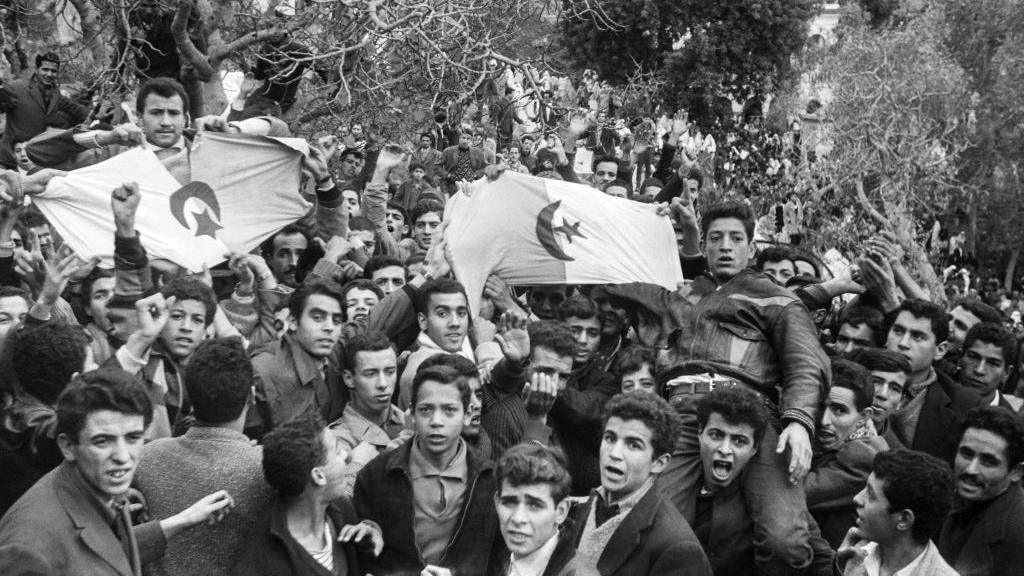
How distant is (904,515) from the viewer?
5.16 m

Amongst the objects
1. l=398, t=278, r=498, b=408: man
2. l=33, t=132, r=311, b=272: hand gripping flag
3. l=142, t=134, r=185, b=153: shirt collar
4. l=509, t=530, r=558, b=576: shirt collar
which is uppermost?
l=142, t=134, r=185, b=153: shirt collar

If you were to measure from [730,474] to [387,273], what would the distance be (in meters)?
3.10

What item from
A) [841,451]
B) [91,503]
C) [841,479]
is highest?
[91,503]

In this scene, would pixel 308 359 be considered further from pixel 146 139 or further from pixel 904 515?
pixel 904 515

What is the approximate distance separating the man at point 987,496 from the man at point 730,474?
0.65 metres

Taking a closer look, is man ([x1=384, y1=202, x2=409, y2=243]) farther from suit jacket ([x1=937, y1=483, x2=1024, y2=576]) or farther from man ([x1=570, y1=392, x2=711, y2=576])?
suit jacket ([x1=937, y1=483, x2=1024, y2=576])

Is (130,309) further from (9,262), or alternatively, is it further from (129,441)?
(129,441)

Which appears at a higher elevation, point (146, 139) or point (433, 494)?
point (146, 139)

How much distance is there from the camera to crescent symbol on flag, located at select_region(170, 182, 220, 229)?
24.8 ft

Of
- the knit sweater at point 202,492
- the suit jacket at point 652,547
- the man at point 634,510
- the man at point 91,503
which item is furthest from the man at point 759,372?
the man at point 91,503

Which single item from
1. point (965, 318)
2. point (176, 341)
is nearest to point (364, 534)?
point (176, 341)

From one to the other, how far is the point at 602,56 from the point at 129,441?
102 feet

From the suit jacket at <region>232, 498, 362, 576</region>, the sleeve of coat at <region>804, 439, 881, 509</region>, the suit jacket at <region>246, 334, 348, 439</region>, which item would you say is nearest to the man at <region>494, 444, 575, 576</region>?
the suit jacket at <region>232, 498, 362, 576</region>

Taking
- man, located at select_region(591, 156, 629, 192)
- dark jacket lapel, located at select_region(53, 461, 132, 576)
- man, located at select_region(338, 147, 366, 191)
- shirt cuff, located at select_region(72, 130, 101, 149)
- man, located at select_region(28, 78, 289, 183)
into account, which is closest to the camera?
dark jacket lapel, located at select_region(53, 461, 132, 576)
